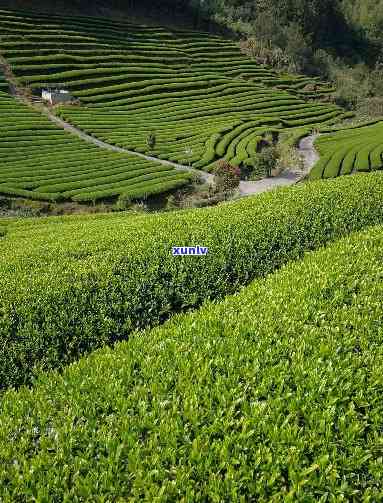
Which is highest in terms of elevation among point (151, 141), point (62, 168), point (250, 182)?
point (151, 141)

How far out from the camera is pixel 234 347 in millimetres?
7488

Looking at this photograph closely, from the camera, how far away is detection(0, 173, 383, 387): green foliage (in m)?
9.38

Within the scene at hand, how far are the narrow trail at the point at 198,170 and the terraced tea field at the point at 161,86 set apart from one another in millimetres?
1010

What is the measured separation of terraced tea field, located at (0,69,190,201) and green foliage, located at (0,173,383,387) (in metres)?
25.6

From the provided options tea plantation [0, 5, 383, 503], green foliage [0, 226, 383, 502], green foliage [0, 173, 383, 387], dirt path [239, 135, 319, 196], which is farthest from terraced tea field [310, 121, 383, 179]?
green foliage [0, 226, 383, 502]

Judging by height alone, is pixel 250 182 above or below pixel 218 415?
below

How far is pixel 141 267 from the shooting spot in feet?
37.3

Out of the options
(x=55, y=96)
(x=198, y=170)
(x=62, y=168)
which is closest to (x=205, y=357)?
(x=62, y=168)

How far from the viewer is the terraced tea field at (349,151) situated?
51.3 meters

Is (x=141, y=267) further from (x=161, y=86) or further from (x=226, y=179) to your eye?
(x=161, y=86)

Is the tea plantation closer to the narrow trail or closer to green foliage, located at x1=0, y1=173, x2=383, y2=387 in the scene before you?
green foliage, located at x1=0, y1=173, x2=383, y2=387

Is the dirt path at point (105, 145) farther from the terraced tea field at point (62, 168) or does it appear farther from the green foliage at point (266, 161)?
the green foliage at point (266, 161)

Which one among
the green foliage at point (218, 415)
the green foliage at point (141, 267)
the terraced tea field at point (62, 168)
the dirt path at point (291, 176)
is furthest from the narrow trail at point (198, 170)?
the green foliage at point (218, 415)

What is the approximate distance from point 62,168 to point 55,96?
77.9 feet
